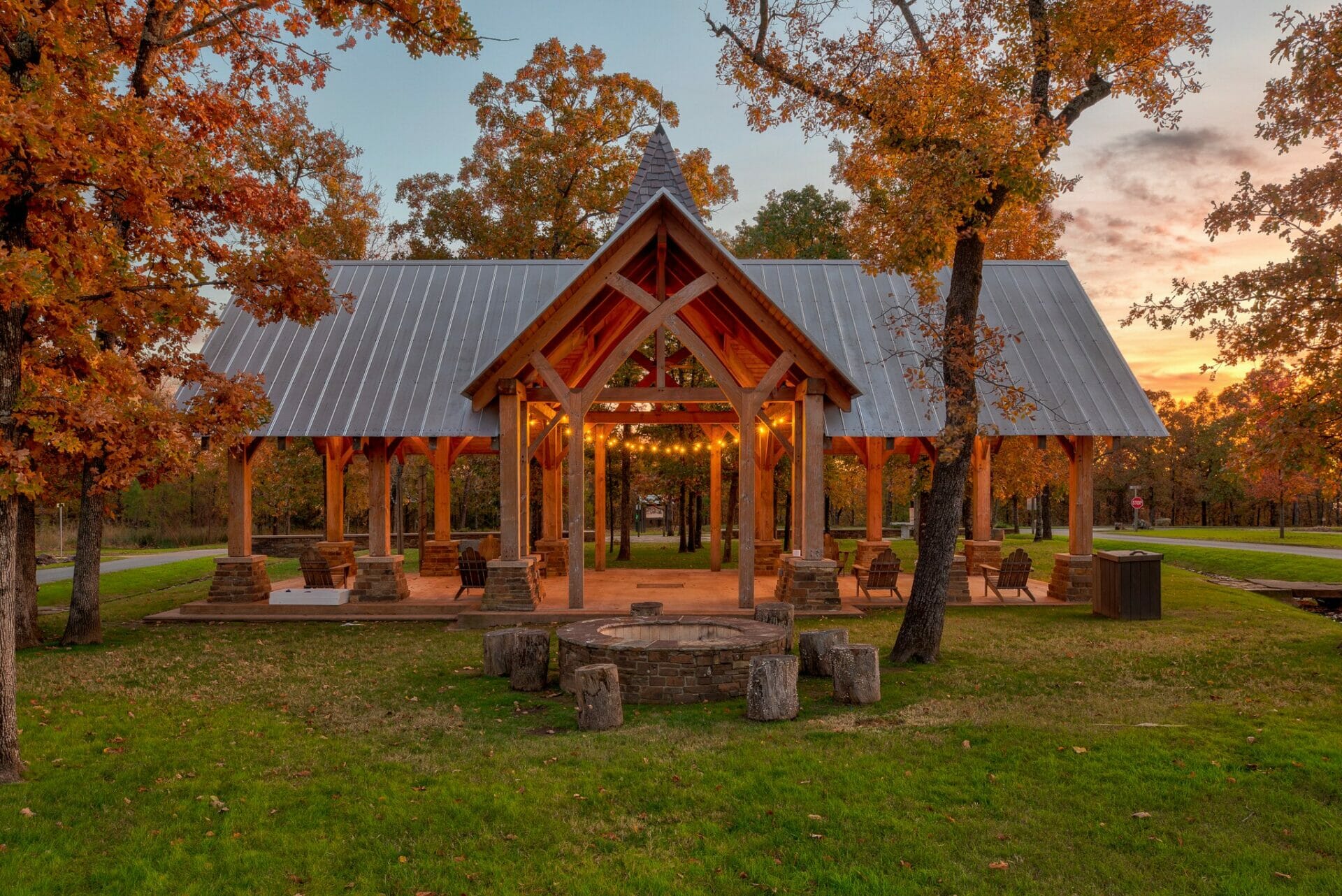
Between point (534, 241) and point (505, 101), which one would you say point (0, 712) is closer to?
point (534, 241)

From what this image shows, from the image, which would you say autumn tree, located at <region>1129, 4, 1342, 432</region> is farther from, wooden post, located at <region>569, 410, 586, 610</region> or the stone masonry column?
the stone masonry column

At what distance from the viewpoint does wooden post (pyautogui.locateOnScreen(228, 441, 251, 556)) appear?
14797 mm

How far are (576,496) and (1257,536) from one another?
3299 cm

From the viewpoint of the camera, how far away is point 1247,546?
28.6 m

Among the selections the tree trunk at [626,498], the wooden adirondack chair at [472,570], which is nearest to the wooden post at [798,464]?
the wooden adirondack chair at [472,570]

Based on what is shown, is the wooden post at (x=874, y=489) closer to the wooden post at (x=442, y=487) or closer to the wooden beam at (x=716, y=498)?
the wooden beam at (x=716, y=498)

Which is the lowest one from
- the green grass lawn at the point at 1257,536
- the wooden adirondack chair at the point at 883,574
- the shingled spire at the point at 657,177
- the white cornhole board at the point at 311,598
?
the green grass lawn at the point at 1257,536

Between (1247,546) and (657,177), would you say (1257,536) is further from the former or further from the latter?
(657,177)

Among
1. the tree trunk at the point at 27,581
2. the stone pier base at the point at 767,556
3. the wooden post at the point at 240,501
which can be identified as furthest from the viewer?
the stone pier base at the point at 767,556

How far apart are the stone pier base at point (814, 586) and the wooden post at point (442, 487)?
7.62 metres

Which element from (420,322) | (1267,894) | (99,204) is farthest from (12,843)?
(420,322)

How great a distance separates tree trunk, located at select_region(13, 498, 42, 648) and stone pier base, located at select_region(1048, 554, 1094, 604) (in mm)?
16347

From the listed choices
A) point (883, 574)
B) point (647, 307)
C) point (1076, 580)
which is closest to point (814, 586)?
point (883, 574)

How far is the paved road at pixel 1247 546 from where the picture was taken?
24234 mm
